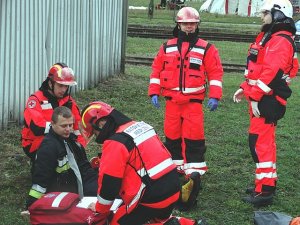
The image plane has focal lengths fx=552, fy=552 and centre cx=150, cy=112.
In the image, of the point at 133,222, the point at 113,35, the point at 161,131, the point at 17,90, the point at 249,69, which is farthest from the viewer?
the point at 113,35

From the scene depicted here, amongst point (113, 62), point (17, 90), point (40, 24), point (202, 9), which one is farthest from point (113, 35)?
point (202, 9)

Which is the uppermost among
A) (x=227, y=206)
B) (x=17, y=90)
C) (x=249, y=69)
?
(x=249, y=69)

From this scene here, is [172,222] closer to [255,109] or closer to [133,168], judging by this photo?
[133,168]

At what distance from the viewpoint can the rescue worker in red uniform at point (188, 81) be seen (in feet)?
21.9

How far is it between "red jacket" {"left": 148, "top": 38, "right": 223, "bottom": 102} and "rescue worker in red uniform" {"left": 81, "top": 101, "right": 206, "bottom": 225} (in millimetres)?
2144

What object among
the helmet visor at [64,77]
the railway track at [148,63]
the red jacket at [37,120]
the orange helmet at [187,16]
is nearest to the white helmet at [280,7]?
the orange helmet at [187,16]

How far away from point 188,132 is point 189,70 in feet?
2.47

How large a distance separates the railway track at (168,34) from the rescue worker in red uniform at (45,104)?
720 inches

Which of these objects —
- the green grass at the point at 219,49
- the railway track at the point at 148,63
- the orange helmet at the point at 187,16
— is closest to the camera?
the orange helmet at the point at 187,16

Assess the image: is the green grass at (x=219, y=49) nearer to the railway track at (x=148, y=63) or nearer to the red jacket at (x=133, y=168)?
the railway track at (x=148, y=63)

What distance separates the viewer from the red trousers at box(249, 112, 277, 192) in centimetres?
614

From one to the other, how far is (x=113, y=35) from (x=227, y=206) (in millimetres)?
7170

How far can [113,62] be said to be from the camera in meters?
12.9

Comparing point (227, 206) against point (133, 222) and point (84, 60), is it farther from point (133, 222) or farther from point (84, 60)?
point (84, 60)
